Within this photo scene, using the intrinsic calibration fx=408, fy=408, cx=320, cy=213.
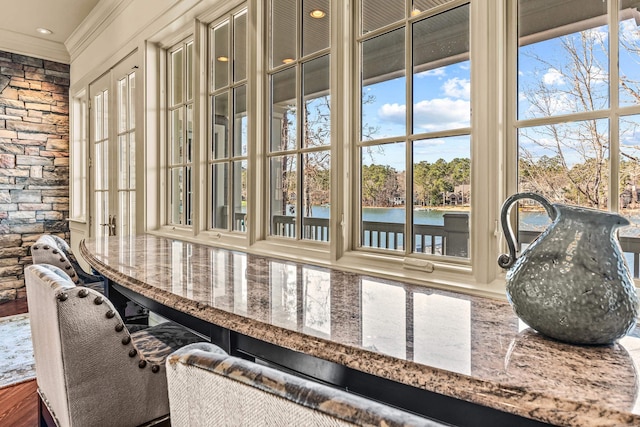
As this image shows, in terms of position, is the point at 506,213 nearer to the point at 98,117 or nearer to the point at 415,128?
the point at 415,128

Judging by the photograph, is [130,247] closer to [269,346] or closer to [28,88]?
[269,346]

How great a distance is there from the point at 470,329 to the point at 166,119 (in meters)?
2.93

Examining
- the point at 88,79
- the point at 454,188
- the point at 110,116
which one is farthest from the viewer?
the point at 88,79

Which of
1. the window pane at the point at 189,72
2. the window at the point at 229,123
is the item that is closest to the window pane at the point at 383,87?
the window at the point at 229,123

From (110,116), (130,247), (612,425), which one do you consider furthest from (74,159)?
(612,425)

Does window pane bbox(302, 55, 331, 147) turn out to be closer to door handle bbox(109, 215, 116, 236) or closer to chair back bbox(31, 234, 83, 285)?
chair back bbox(31, 234, 83, 285)

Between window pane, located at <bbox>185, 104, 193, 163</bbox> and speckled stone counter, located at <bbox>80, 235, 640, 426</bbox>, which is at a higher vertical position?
window pane, located at <bbox>185, 104, 193, 163</bbox>

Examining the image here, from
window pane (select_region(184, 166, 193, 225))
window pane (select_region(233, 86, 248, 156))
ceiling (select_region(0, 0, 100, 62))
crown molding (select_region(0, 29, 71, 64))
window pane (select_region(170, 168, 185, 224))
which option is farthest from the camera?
crown molding (select_region(0, 29, 71, 64))

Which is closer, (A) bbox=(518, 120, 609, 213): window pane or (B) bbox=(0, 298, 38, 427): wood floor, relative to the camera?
(A) bbox=(518, 120, 609, 213): window pane

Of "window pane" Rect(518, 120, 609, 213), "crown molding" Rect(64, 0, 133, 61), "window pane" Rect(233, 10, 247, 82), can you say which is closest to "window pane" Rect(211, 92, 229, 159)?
"window pane" Rect(233, 10, 247, 82)

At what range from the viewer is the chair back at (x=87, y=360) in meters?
1.06

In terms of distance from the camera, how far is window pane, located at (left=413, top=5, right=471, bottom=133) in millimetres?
1426

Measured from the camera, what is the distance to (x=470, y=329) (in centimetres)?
93

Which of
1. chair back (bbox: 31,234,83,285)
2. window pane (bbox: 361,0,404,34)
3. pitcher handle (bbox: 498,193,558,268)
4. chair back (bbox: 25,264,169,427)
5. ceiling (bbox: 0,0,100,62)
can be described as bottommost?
chair back (bbox: 25,264,169,427)
